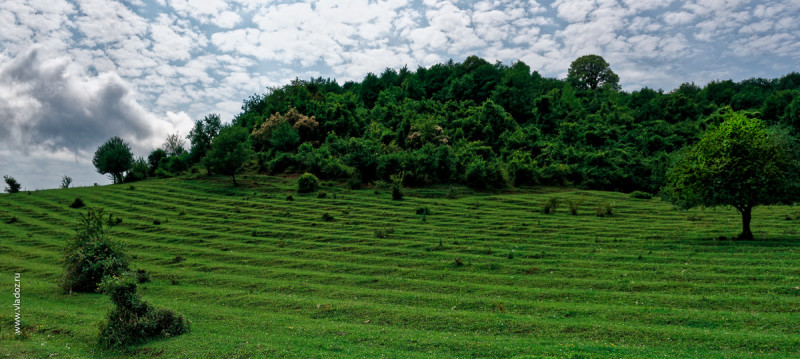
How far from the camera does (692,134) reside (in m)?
85.8

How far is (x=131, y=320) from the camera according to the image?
18328 millimetres

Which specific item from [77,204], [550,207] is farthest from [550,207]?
[77,204]

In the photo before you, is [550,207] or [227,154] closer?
[550,207]

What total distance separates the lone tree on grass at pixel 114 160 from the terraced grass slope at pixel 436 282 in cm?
3330

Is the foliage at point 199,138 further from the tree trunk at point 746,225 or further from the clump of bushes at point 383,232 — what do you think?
the tree trunk at point 746,225

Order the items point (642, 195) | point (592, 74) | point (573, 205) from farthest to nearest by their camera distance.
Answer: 1. point (592, 74)
2. point (642, 195)
3. point (573, 205)

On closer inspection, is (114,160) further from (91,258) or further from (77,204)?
(91,258)

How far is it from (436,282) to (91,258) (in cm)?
2276

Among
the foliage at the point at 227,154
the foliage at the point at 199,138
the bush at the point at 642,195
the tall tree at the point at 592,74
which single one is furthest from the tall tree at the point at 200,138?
the tall tree at the point at 592,74

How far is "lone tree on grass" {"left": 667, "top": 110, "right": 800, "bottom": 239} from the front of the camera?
29.9 metres

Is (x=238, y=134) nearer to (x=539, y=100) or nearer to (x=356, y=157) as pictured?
(x=356, y=157)

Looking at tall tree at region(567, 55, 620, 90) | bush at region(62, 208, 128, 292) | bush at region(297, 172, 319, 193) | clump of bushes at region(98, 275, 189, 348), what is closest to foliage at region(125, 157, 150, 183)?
bush at region(297, 172, 319, 193)

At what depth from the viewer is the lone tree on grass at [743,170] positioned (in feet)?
98.1

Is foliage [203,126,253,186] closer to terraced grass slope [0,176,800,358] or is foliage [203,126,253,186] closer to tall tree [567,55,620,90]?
terraced grass slope [0,176,800,358]
